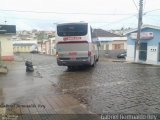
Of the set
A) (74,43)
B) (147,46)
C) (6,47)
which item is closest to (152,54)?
(147,46)

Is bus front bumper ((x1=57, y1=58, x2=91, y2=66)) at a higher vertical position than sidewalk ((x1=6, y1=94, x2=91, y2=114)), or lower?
higher

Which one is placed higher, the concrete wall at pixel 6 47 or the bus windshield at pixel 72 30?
the bus windshield at pixel 72 30

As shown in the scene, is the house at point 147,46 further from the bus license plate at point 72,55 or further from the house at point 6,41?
the house at point 6,41

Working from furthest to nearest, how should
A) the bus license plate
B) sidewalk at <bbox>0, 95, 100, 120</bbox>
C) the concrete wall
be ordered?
1. the concrete wall
2. the bus license plate
3. sidewalk at <bbox>0, 95, 100, 120</bbox>

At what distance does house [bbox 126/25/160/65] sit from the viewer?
25375 mm

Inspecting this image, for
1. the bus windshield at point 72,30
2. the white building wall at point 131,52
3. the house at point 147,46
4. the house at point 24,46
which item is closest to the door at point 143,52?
the house at point 147,46

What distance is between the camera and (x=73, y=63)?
737 inches

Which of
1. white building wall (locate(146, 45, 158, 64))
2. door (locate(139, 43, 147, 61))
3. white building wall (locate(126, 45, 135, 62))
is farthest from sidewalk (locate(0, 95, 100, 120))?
white building wall (locate(126, 45, 135, 62))

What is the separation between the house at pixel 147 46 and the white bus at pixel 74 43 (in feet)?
33.0

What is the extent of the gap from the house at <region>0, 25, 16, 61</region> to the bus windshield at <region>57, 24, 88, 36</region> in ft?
52.4

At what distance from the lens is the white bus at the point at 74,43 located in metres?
18.3

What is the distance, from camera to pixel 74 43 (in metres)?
18.4

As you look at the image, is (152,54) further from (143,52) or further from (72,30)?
(72,30)

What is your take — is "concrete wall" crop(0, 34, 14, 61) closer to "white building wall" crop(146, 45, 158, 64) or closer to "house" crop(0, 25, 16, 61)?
"house" crop(0, 25, 16, 61)
